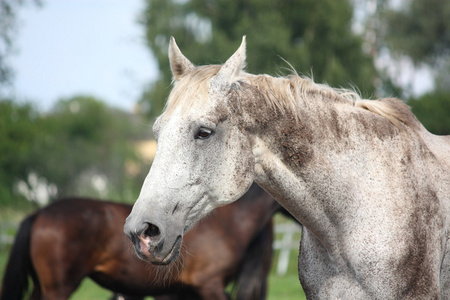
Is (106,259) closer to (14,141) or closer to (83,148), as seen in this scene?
(14,141)

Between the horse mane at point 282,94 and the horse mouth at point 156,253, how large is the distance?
65 cm

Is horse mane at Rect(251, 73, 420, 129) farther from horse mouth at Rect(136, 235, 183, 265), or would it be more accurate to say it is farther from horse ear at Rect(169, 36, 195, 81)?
horse mouth at Rect(136, 235, 183, 265)

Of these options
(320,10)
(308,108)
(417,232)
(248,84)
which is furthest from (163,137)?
(320,10)

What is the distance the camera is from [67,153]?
40500 millimetres

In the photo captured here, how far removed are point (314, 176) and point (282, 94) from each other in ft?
1.48

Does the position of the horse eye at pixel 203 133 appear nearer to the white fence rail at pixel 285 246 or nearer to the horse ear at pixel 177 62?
the horse ear at pixel 177 62

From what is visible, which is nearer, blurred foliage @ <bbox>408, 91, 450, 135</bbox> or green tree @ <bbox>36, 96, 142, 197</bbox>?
blurred foliage @ <bbox>408, 91, 450, 135</bbox>

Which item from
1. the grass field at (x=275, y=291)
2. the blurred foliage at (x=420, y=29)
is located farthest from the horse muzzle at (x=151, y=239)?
the blurred foliage at (x=420, y=29)

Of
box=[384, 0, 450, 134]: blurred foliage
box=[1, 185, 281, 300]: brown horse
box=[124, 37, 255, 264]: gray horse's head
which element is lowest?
box=[384, 0, 450, 134]: blurred foliage

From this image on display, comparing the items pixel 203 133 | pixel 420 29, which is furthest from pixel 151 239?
pixel 420 29

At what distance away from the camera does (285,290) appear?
1159cm

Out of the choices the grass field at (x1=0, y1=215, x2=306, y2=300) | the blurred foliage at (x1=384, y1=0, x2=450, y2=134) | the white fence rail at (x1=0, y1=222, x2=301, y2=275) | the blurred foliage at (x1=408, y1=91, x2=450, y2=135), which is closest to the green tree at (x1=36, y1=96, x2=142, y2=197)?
the white fence rail at (x1=0, y1=222, x2=301, y2=275)

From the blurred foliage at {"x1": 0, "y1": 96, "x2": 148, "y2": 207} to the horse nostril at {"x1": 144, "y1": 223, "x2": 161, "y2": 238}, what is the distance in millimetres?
14989

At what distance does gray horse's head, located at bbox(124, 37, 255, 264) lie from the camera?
8.21 feet
